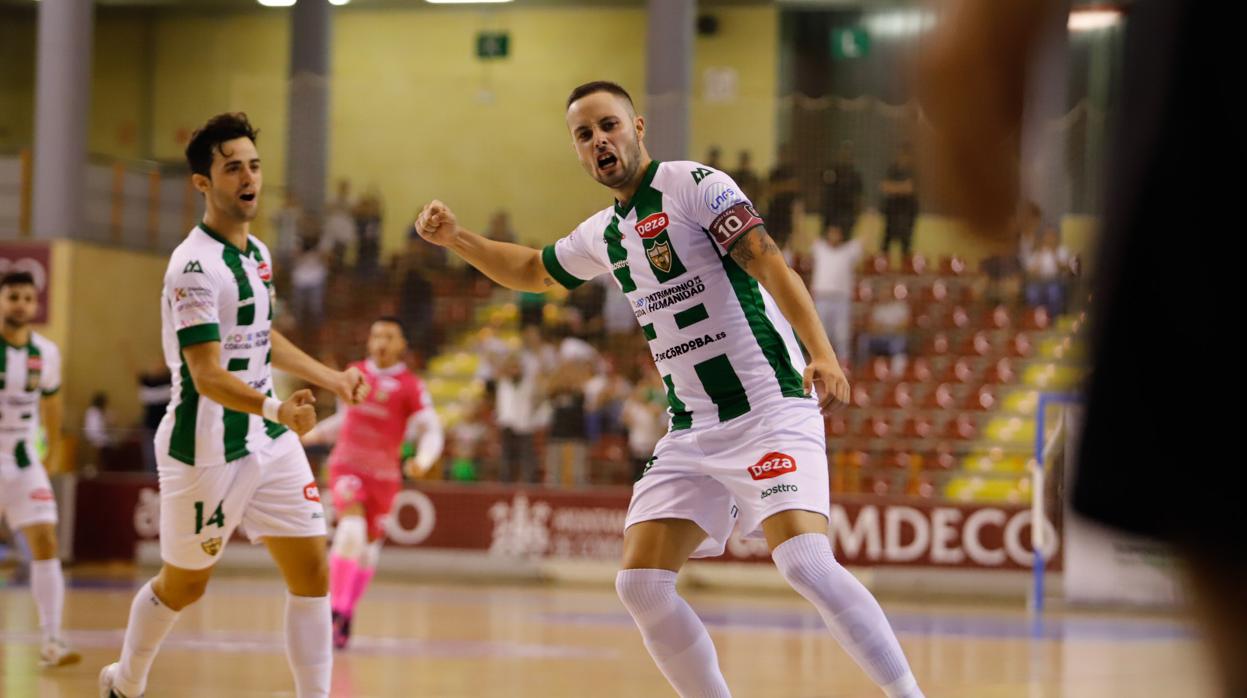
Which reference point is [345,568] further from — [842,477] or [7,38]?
[7,38]

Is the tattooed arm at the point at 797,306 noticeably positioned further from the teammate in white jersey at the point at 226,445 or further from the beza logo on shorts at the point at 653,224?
the teammate in white jersey at the point at 226,445

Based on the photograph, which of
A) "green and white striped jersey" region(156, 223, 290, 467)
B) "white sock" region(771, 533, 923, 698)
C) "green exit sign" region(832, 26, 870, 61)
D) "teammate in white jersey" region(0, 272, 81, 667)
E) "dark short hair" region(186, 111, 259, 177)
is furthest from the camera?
"green exit sign" region(832, 26, 870, 61)

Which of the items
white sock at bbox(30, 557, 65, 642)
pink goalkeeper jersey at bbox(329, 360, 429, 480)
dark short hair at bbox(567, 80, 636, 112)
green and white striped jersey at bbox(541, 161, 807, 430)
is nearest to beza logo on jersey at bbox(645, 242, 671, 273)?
green and white striped jersey at bbox(541, 161, 807, 430)

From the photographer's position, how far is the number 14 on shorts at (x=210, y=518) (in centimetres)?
634

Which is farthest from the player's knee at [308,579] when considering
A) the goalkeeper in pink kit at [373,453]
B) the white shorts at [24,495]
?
the goalkeeper in pink kit at [373,453]

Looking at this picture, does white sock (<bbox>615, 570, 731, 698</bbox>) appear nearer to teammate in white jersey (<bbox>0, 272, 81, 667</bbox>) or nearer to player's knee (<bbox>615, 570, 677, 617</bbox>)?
player's knee (<bbox>615, 570, 677, 617</bbox>)

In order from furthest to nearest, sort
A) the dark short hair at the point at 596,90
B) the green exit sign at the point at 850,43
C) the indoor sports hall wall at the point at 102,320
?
the green exit sign at the point at 850,43, the indoor sports hall wall at the point at 102,320, the dark short hair at the point at 596,90

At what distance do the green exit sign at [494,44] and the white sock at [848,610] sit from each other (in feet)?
75.8

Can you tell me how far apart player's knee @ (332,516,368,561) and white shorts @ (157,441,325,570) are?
413 centimetres

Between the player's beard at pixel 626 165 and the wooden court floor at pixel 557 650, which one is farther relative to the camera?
the wooden court floor at pixel 557 650

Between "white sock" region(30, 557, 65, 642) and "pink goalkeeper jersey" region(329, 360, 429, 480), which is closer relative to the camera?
"white sock" region(30, 557, 65, 642)

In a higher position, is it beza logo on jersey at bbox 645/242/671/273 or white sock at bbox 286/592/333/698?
beza logo on jersey at bbox 645/242/671/273

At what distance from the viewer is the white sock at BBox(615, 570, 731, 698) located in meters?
5.27

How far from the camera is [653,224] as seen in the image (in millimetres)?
5543
